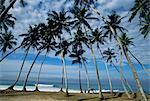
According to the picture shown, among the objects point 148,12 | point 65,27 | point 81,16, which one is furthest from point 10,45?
point 148,12

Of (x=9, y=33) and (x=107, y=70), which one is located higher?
(x=9, y=33)

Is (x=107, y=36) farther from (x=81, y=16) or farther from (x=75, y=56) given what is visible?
(x=75, y=56)

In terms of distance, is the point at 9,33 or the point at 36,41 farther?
the point at 9,33

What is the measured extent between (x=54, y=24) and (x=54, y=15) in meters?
1.75

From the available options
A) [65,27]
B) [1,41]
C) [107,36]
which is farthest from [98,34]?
[1,41]

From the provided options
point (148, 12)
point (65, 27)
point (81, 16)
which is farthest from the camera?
point (65, 27)

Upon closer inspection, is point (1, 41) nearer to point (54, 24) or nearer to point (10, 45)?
point (10, 45)

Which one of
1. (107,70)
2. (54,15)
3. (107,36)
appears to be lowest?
(107,70)

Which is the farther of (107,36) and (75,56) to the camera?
(75,56)

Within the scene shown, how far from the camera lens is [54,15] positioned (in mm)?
49594

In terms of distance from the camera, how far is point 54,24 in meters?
49.8

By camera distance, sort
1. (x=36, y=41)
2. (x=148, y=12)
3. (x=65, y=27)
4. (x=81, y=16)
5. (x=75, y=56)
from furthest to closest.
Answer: (x=75, y=56)
(x=36, y=41)
(x=65, y=27)
(x=81, y=16)
(x=148, y=12)

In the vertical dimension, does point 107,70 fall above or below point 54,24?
below

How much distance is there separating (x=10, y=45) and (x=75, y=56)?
15.8m
